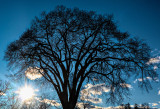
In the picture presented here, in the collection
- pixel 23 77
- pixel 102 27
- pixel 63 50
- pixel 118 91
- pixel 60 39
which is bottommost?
pixel 118 91

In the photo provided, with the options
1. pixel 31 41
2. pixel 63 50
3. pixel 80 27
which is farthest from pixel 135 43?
pixel 31 41

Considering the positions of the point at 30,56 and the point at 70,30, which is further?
the point at 70,30

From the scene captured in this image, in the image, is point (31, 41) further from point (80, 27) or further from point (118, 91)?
point (118, 91)

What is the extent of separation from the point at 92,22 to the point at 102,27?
0.84 metres

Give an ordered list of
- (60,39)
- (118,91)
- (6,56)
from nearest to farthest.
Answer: (118,91) → (6,56) → (60,39)

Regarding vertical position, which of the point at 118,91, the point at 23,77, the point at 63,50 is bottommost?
the point at 118,91

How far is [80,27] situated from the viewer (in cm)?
889

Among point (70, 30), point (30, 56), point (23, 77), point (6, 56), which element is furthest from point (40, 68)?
point (70, 30)

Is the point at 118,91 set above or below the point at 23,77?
below

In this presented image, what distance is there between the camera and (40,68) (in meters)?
8.43

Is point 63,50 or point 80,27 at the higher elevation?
point 80,27

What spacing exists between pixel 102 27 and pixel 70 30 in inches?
94.3

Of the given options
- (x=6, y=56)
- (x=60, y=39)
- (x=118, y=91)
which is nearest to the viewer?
(x=118, y=91)

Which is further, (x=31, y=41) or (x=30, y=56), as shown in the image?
(x=31, y=41)
